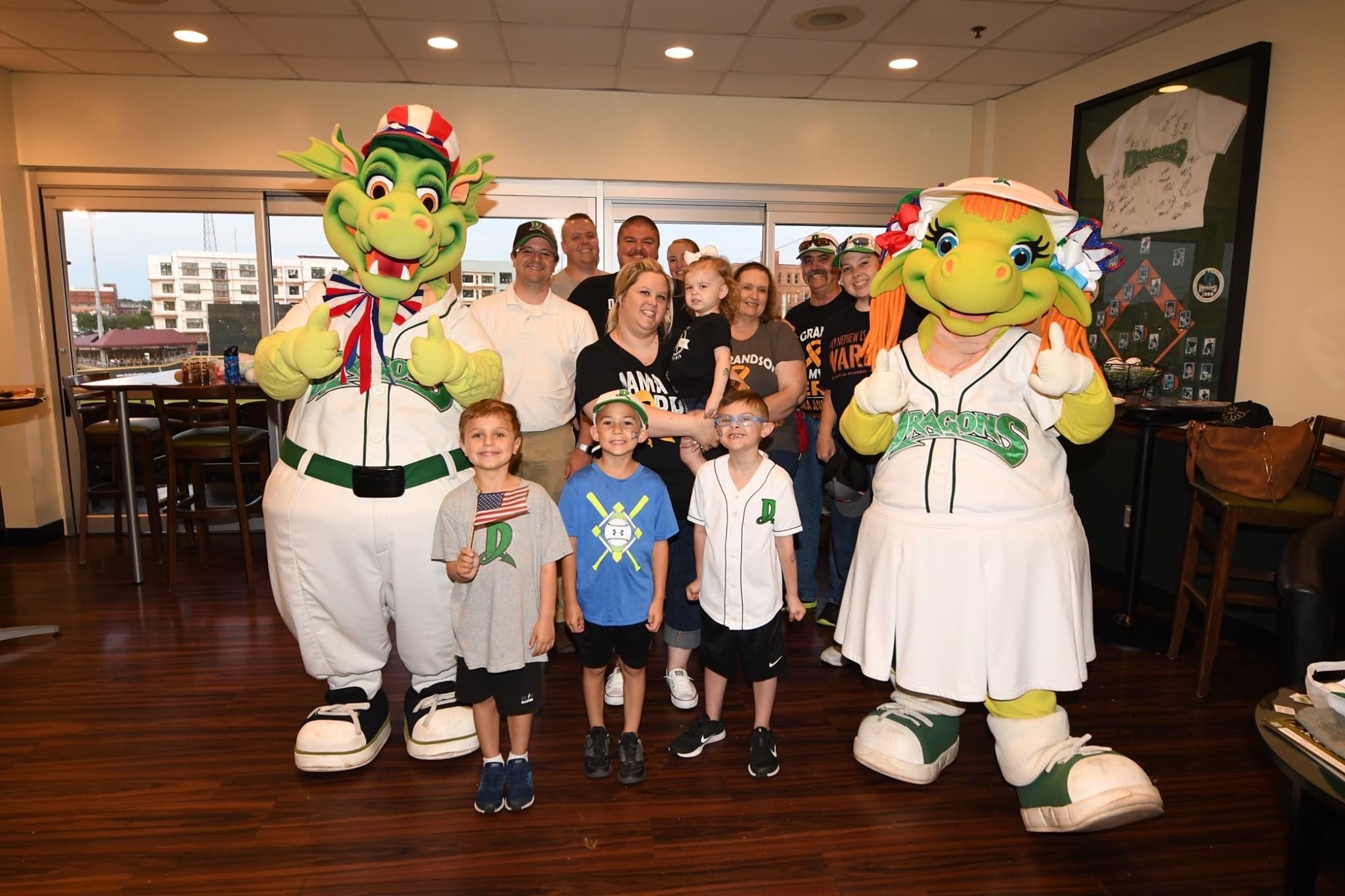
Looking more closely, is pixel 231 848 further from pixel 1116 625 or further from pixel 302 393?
pixel 1116 625

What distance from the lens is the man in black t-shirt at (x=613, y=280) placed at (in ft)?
10.9

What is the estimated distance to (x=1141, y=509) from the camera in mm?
3455

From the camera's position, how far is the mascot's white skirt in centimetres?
201

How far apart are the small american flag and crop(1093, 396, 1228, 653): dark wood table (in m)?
2.56

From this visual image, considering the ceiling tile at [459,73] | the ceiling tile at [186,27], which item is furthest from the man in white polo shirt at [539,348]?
the ceiling tile at [186,27]

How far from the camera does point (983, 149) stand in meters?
5.49

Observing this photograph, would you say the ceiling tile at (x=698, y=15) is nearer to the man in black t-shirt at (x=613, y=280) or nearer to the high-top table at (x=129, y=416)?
the man in black t-shirt at (x=613, y=280)

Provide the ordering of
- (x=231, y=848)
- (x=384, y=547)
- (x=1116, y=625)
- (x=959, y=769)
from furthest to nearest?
(x=1116, y=625) < (x=959, y=769) < (x=384, y=547) < (x=231, y=848)

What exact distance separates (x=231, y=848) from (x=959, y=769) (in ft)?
6.69

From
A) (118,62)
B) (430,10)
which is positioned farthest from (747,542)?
(118,62)

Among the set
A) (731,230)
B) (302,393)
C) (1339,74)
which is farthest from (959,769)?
(731,230)

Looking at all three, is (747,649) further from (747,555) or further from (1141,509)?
(1141,509)

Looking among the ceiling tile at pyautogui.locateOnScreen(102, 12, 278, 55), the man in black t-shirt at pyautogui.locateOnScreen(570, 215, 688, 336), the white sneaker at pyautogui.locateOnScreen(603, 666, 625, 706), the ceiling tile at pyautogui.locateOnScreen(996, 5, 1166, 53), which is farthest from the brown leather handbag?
the ceiling tile at pyautogui.locateOnScreen(102, 12, 278, 55)

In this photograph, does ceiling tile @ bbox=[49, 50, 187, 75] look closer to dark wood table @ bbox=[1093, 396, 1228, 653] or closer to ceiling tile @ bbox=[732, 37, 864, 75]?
ceiling tile @ bbox=[732, 37, 864, 75]
